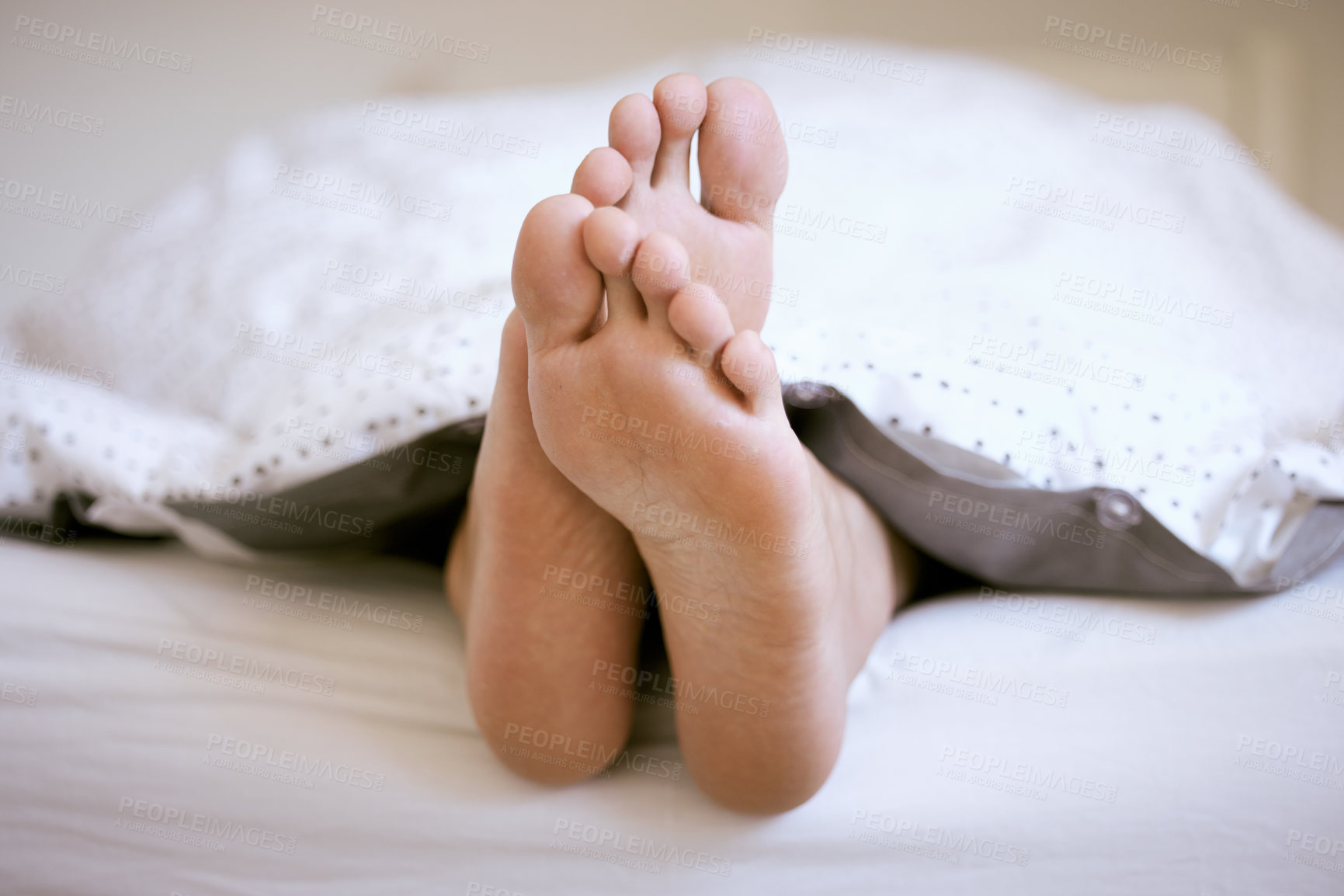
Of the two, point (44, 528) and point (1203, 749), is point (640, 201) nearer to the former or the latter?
point (1203, 749)

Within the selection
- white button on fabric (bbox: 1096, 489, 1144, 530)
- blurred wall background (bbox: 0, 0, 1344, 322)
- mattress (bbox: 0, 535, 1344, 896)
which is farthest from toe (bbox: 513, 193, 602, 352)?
blurred wall background (bbox: 0, 0, 1344, 322)

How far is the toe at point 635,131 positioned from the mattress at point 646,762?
362mm

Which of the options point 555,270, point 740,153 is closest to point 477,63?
point 740,153

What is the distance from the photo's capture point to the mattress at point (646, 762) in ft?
1.89

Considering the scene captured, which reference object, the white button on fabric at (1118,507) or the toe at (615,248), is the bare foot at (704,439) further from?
the white button on fabric at (1118,507)

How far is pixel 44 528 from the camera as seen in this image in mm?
784

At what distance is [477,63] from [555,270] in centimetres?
184

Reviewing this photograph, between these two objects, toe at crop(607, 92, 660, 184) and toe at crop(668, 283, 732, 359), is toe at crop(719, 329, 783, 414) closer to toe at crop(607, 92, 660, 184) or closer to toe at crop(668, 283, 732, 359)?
toe at crop(668, 283, 732, 359)

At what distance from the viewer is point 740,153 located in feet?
1.82

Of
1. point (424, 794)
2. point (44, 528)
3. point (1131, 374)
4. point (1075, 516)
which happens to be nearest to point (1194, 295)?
point (1131, 374)

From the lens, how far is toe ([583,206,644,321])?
439 millimetres

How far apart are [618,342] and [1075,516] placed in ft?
1.20

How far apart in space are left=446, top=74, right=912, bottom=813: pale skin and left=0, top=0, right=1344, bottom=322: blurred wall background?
1.45 meters

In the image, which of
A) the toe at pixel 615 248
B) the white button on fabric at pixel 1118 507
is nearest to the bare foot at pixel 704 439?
the toe at pixel 615 248
